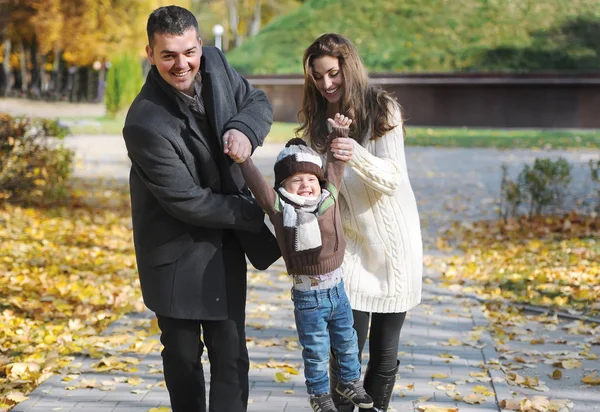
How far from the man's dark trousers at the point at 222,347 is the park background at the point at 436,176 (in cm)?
160

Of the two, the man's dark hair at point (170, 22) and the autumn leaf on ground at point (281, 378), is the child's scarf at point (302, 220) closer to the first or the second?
the man's dark hair at point (170, 22)

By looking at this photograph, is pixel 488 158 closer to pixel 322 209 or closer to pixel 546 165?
pixel 546 165

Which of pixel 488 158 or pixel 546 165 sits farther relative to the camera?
pixel 488 158

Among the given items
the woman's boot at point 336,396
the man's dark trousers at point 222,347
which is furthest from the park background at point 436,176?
A: the man's dark trousers at point 222,347

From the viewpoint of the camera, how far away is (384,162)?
12.2ft

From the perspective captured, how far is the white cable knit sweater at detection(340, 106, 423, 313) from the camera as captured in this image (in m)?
3.85

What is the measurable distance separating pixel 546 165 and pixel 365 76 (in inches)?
304

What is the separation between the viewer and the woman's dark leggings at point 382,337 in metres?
3.98

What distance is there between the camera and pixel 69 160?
1298cm

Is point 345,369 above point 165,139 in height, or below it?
below

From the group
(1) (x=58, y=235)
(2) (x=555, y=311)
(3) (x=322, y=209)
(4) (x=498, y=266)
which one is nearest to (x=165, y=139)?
(3) (x=322, y=209)

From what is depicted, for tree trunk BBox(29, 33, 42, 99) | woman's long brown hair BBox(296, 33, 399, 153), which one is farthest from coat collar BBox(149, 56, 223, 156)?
tree trunk BBox(29, 33, 42, 99)

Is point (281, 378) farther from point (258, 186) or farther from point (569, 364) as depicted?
point (258, 186)

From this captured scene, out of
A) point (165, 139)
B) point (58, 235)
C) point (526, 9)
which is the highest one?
point (526, 9)
